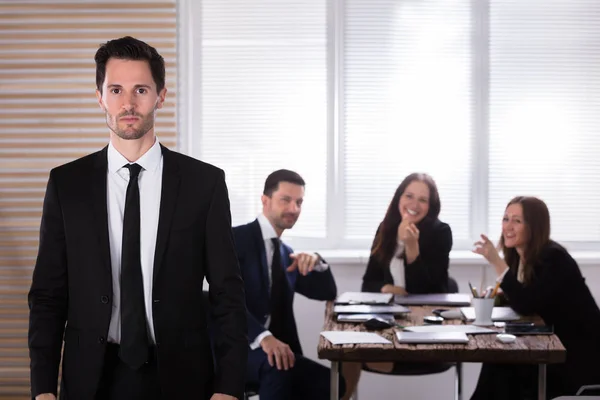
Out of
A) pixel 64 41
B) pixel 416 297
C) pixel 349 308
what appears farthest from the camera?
pixel 64 41

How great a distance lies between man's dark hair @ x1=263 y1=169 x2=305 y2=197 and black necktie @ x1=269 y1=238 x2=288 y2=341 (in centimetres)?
26

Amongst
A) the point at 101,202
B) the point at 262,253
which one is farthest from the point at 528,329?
the point at 101,202

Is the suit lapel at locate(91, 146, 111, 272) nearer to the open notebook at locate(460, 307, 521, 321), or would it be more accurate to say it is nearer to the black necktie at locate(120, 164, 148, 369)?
the black necktie at locate(120, 164, 148, 369)

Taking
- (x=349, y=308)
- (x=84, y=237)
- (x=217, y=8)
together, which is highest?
(x=217, y=8)

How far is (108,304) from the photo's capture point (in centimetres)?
197

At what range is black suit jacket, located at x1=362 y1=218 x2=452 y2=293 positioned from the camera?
429 cm

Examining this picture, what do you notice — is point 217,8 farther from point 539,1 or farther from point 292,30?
point 539,1

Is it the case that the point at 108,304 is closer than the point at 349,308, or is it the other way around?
the point at 108,304

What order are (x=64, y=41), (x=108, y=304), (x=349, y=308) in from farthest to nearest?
(x=64, y=41) → (x=349, y=308) → (x=108, y=304)

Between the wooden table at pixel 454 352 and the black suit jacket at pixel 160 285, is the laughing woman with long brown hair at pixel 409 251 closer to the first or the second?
the wooden table at pixel 454 352

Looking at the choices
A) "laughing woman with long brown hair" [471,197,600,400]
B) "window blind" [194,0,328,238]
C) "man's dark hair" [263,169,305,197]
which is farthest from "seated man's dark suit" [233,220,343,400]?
"window blind" [194,0,328,238]

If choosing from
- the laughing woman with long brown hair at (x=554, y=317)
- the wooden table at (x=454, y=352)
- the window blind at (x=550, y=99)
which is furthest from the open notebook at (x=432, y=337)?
the window blind at (x=550, y=99)

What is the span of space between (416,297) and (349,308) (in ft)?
1.55

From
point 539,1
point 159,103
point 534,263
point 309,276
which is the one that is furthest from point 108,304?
point 539,1
